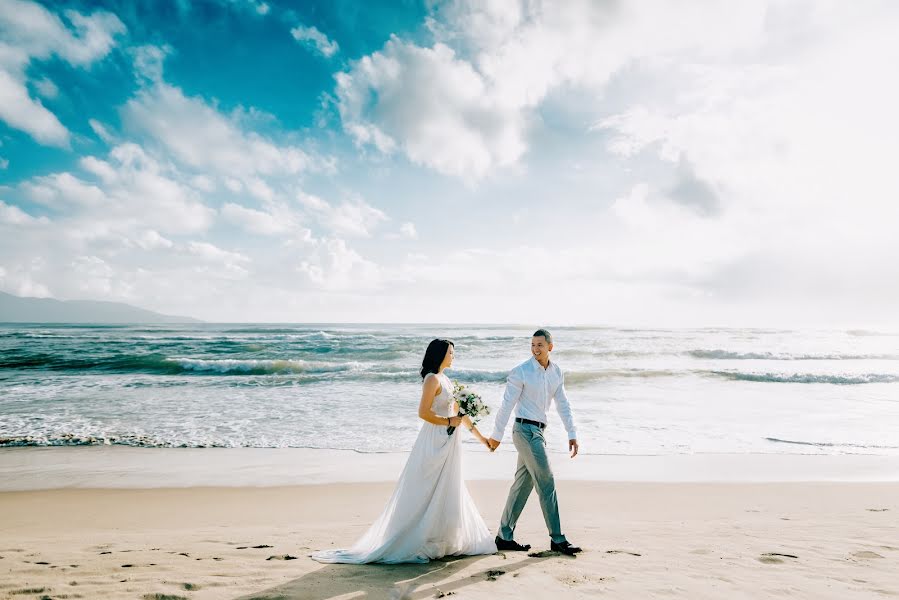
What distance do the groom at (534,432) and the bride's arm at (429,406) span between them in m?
0.56

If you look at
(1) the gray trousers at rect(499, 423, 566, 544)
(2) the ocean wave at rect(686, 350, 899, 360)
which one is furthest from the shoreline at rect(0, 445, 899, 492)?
(2) the ocean wave at rect(686, 350, 899, 360)

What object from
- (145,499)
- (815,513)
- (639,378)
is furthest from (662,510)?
(639,378)

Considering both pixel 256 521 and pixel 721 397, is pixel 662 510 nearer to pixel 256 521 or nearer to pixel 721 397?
pixel 256 521

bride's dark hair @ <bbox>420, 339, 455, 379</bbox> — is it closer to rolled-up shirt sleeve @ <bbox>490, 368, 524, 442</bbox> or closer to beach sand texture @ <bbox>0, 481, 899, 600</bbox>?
rolled-up shirt sleeve @ <bbox>490, 368, 524, 442</bbox>

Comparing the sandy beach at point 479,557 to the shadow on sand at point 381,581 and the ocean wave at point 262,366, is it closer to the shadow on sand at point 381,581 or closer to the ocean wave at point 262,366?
the shadow on sand at point 381,581

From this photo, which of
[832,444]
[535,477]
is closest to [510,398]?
[535,477]

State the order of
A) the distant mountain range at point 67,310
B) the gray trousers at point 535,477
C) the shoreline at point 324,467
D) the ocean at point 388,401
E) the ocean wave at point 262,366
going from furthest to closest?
the distant mountain range at point 67,310
the ocean wave at point 262,366
the ocean at point 388,401
the shoreline at point 324,467
the gray trousers at point 535,477

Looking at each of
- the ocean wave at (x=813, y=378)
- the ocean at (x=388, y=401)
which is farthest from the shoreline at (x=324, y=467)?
the ocean wave at (x=813, y=378)

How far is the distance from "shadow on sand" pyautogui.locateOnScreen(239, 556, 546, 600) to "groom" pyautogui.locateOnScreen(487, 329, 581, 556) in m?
0.41

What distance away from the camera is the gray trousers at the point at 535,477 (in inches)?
180

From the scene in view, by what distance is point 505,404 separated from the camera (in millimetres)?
4781

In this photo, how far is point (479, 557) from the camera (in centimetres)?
450

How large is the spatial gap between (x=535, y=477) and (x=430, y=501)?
106cm

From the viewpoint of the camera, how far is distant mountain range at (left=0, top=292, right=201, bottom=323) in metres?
143
